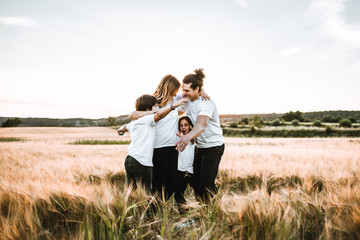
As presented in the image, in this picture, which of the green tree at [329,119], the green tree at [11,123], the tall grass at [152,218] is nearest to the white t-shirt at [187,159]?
the tall grass at [152,218]

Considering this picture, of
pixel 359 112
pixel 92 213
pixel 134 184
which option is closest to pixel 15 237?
pixel 92 213

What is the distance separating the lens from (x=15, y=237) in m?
1.40

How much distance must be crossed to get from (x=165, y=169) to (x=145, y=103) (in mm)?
850

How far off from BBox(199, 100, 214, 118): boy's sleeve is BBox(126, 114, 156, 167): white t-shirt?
0.58m

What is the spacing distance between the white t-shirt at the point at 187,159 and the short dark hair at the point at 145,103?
0.70m

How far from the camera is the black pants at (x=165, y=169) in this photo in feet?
9.16

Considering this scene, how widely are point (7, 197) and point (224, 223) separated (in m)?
1.79

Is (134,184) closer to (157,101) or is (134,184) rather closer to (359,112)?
(157,101)

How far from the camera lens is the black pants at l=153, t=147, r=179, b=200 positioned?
279 centimetres

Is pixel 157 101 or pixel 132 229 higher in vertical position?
pixel 157 101

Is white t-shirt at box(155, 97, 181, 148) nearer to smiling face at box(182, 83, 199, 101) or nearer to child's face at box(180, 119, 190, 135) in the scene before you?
child's face at box(180, 119, 190, 135)

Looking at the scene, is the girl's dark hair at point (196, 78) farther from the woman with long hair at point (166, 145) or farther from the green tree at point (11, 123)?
the green tree at point (11, 123)

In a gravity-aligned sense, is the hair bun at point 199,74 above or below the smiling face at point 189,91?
above

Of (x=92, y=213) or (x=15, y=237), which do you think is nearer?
(x=15, y=237)
